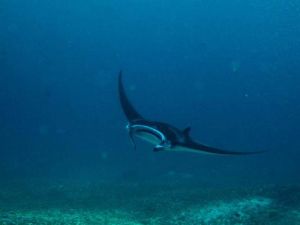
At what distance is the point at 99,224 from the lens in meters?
8.55

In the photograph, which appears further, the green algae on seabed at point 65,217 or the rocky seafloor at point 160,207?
the rocky seafloor at point 160,207

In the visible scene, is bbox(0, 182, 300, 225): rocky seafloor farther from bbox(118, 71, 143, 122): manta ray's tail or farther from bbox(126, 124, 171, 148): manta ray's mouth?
bbox(126, 124, 171, 148): manta ray's mouth

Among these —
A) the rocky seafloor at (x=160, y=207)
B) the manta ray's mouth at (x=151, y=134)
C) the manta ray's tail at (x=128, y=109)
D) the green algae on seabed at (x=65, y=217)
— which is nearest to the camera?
the manta ray's mouth at (x=151, y=134)

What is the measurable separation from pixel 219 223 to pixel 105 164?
22.1m

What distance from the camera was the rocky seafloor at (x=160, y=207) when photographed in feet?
29.1

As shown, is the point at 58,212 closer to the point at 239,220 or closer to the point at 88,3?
the point at 239,220

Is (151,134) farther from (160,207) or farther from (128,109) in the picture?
(160,207)

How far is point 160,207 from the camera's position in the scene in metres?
10.2

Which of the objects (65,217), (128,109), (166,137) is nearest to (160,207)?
(65,217)

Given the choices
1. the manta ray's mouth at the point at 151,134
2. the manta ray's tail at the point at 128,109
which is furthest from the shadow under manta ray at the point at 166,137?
the manta ray's tail at the point at 128,109

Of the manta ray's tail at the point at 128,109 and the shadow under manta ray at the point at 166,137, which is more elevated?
the manta ray's tail at the point at 128,109

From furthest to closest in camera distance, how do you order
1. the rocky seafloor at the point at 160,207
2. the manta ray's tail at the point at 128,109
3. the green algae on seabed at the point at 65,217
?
the rocky seafloor at the point at 160,207 → the green algae on seabed at the point at 65,217 → the manta ray's tail at the point at 128,109

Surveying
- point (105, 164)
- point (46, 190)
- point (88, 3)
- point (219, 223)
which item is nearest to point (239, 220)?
point (219, 223)

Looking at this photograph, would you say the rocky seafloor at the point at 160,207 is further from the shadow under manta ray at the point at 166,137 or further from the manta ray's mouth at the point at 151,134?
the manta ray's mouth at the point at 151,134
